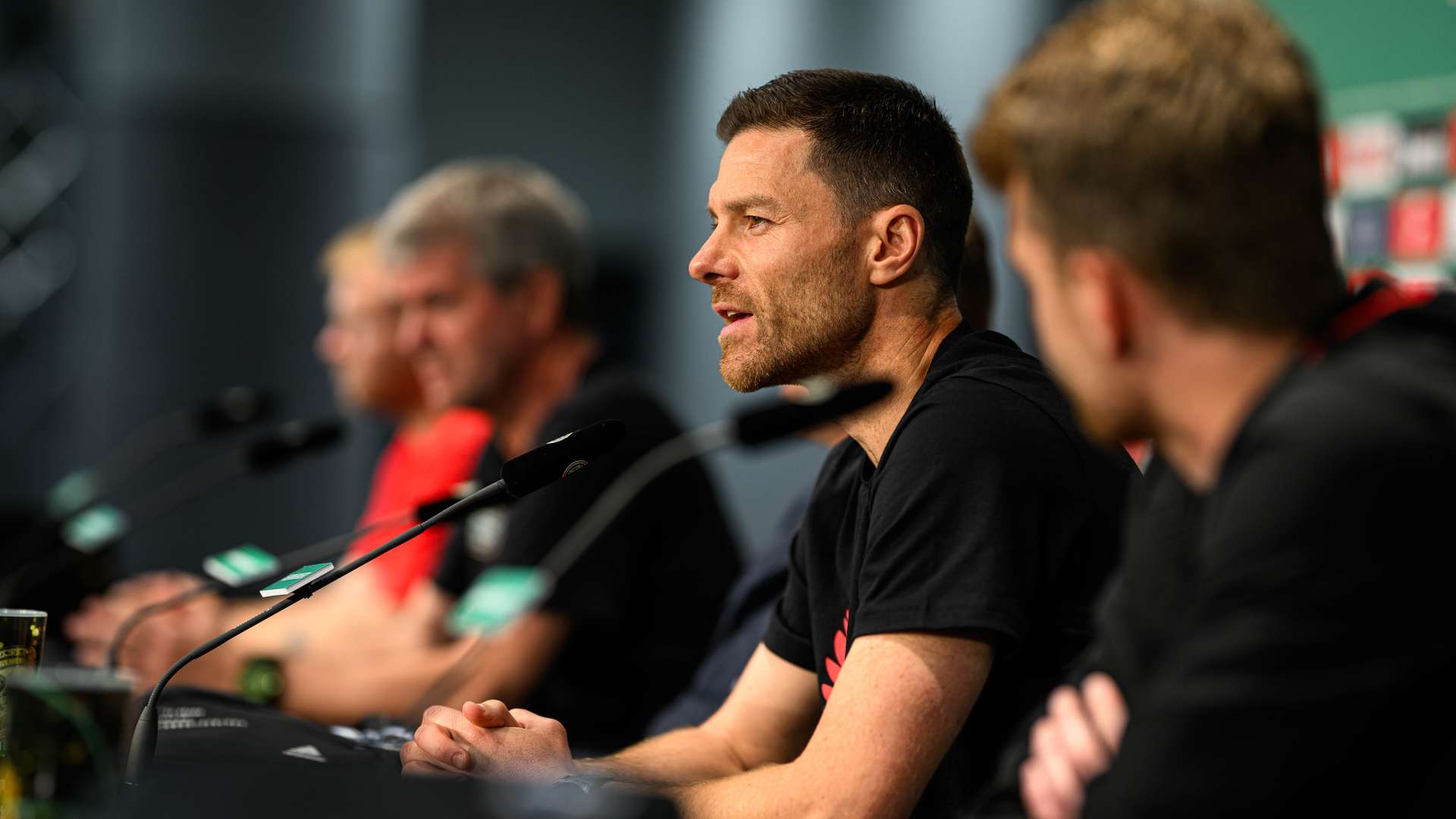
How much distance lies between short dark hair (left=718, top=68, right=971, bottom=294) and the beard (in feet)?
0.19

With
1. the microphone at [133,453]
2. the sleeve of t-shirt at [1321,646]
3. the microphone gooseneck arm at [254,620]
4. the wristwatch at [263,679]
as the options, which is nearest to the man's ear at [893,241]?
the microphone gooseneck arm at [254,620]

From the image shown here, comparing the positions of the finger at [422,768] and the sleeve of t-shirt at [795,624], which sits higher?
the finger at [422,768]

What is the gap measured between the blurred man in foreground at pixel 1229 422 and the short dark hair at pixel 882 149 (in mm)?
429

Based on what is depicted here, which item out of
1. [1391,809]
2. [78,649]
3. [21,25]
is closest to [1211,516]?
[1391,809]

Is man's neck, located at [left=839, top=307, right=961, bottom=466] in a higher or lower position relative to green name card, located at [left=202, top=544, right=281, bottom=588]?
higher

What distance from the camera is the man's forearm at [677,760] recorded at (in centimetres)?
136

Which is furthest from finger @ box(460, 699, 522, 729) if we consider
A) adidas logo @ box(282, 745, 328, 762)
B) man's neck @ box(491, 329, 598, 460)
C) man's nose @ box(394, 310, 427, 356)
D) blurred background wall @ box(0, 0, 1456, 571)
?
blurred background wall @ box(0, 0, 1456, 571)

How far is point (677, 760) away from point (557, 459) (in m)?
0.34

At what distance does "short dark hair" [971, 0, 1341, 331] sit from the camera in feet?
2.51

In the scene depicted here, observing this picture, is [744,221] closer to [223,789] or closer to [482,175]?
[223,789]

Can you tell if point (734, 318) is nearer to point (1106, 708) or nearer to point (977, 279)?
point (977, 279)

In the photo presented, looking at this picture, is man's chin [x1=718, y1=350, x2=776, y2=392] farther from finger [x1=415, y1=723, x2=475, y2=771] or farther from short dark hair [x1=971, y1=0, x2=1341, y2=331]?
short dark hair [x1=971, y1=0, x2=1341, y2=331]

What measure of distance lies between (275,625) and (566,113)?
2993 mm

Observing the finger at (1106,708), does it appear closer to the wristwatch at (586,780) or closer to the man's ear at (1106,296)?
the man's ear at (1106,296)
